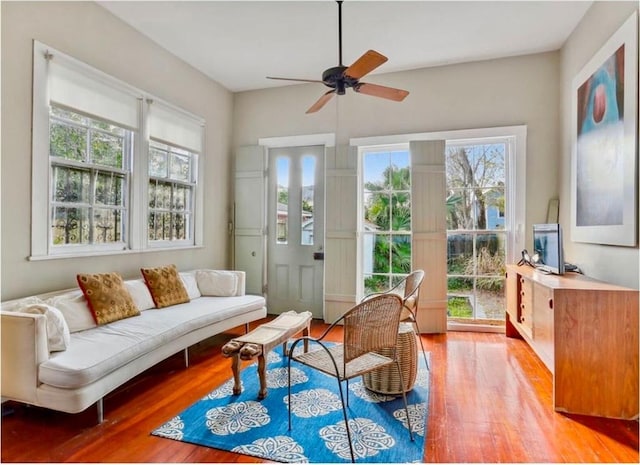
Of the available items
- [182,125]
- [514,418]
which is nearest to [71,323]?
[182,125]

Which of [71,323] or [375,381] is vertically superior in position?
[71,323]

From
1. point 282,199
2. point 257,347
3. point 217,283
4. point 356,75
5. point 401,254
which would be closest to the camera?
point 257,347

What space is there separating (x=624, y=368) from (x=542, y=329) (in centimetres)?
49

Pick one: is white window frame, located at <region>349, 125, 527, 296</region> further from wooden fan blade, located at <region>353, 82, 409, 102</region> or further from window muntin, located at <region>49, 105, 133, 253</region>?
window muntin, located at <region>49, 105, 133, 253</region>

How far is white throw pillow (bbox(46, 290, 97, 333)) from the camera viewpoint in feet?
8.21

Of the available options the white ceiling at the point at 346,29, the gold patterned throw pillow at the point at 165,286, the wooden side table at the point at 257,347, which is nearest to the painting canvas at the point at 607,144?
the white ceiling at the point at 346,29

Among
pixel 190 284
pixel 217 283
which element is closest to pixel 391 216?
pixel 217 283

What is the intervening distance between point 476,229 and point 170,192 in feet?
11.8

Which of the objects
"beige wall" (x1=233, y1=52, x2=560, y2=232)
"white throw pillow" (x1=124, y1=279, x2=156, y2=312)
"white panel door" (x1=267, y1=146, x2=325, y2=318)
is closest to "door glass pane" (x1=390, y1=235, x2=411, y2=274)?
"white panel door" (x1=267, y1=146, x2=325, y2=318)

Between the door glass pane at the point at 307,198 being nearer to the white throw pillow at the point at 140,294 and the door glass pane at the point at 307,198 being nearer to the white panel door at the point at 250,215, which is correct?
the white panel door at the point at 250,215

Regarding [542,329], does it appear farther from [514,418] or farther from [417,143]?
[417,143]

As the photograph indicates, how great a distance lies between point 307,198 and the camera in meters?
4.75

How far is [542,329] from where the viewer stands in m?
2.60

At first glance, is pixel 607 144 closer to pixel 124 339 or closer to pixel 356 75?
pixel 356 75
